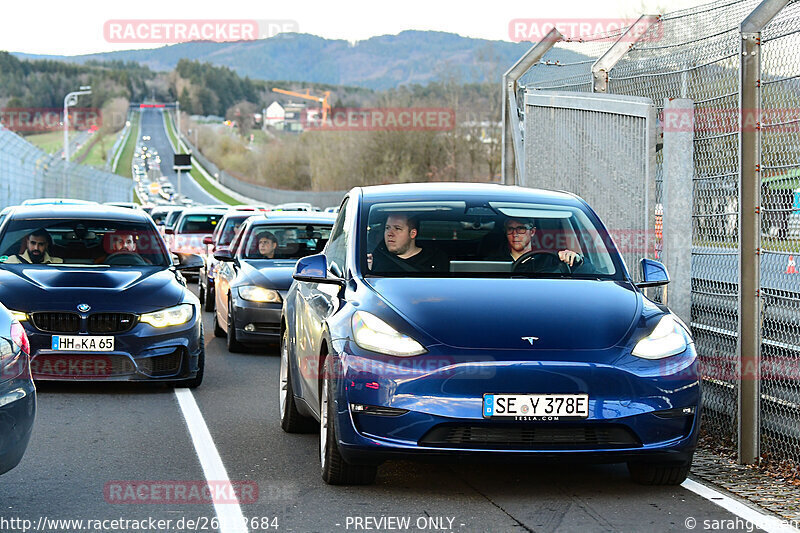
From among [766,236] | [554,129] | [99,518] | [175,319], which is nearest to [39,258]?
[175,319]

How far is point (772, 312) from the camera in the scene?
7523mm

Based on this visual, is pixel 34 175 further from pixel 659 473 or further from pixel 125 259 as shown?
pixel 659 473

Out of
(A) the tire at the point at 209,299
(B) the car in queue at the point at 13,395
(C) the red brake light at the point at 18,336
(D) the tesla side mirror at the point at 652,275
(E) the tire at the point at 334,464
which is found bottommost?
(A) the tire at the point at 209,299

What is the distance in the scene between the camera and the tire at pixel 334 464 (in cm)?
658

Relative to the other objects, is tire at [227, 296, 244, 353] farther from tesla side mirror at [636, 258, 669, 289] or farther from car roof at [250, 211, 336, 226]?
tesla side mirror at [636, 258, 669, 289]

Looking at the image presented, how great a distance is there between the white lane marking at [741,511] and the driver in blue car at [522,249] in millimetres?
1447

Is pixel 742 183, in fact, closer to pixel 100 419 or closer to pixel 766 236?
pixel 766 236

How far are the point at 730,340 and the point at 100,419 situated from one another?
4.36 metres

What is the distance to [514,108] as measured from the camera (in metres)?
15.3

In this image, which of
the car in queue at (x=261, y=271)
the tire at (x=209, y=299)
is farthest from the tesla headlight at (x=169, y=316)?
the tire at (x=209, y=299)

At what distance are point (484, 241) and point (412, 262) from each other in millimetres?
526

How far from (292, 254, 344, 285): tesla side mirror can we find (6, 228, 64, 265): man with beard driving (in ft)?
15.0

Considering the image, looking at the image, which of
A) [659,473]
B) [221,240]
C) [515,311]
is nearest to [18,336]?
[515,311]

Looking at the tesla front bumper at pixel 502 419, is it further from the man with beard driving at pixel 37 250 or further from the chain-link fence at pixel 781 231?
the man with beard driving at pixel 37 250
